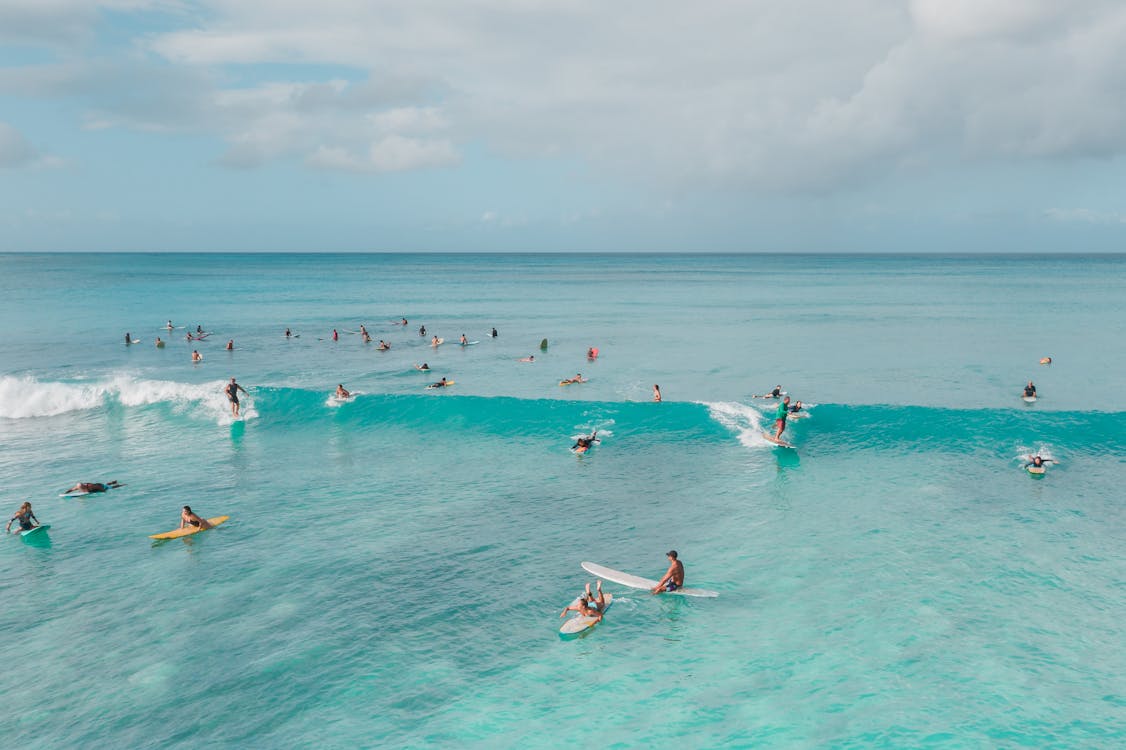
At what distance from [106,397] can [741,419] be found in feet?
126

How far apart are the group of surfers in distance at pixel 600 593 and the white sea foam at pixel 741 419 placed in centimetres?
1445

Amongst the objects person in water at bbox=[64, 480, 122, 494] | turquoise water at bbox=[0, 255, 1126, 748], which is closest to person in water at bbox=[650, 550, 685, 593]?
turquoise water at bbox=[0, 255, 1126, 748]

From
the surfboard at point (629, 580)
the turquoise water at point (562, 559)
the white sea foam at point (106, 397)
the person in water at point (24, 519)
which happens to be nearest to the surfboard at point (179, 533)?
the turquoise water at point (562, 559)

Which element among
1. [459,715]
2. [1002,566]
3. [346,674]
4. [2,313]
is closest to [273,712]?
[346,674]

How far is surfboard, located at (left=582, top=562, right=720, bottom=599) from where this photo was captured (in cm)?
1889

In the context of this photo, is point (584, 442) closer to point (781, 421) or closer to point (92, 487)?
point (781, 421)

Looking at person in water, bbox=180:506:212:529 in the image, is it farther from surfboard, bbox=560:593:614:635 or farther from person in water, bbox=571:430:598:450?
person in water, bbox=571:430:598:450

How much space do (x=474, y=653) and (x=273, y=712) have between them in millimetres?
4645

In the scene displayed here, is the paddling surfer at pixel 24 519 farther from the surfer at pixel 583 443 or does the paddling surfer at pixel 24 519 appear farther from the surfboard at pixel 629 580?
the surfer at pixel 583 443

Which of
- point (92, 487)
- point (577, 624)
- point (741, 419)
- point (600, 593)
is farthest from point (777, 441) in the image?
point (92, 487)

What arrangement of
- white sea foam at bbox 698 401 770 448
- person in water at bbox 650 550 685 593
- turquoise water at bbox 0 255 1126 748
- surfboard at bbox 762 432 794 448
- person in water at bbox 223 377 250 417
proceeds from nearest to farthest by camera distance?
turquoise water at bbox 0 255 1126 748 → person in water at bbox 650 550 685 593 → surfboard at bbox 762 432 794 448 → white sea foam at bbox 698 401 770 448 → person in water at bbox 223 377 250 417

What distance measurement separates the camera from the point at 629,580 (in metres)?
19.4

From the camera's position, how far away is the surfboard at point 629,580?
18891 millimetres

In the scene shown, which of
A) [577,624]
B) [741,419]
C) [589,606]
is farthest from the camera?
[741,419]
